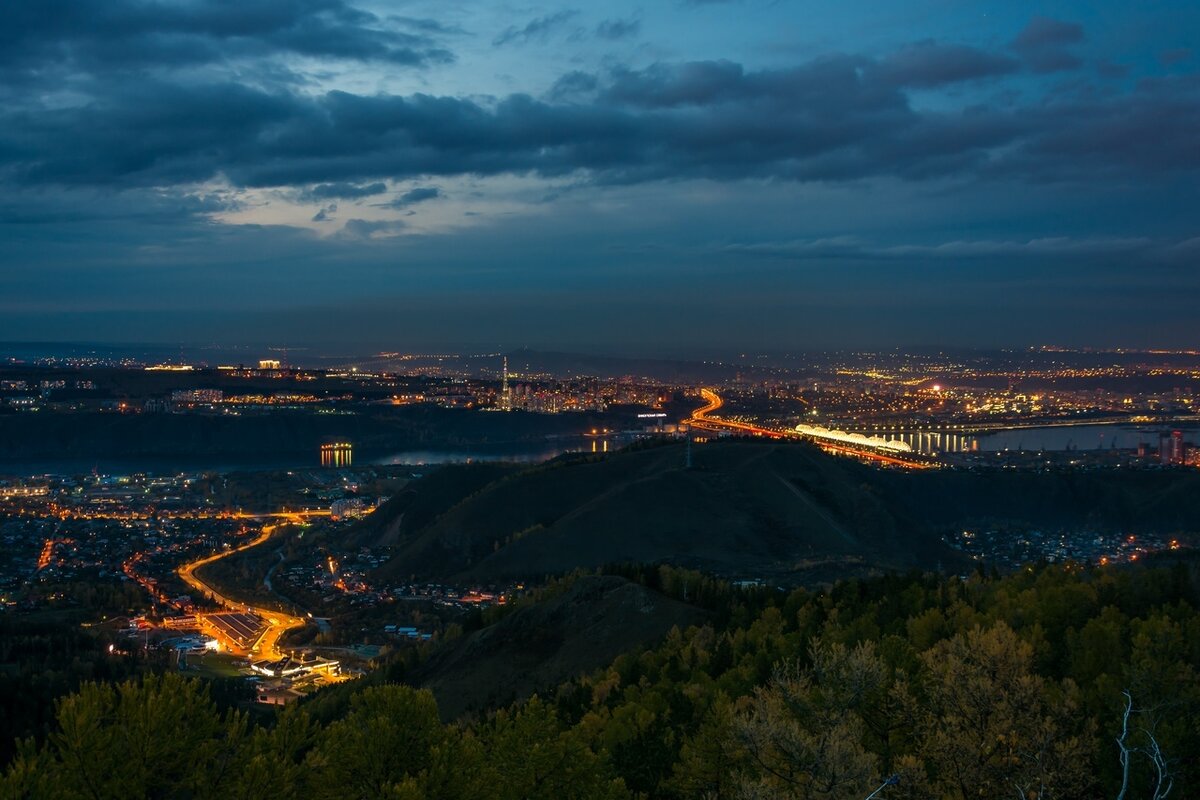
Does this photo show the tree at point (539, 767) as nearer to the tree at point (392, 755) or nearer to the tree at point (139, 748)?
the tree at point (392, 755)

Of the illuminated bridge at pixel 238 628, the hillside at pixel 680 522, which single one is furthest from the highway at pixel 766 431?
the illuminated bridge at pixel 238 628

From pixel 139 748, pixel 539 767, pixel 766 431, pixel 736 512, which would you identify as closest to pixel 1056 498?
pixel 736 512

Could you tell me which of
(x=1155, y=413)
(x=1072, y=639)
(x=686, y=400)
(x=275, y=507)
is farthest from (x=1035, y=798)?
(x=686, y=400)

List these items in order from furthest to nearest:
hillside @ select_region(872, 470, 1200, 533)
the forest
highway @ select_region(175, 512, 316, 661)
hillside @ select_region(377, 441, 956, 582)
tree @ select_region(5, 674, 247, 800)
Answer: hillside @ select_region(872, 470, 1200, 533) < hillside @ select_region(377, 441, 956, 582) < highway @ select_region(175, 512, 316, 661) < the forest < tree @ select_region(5, 674, 247, 800)

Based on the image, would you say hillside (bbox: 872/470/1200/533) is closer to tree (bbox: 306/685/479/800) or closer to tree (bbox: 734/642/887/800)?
tree (bbox: 734/642/887/800)

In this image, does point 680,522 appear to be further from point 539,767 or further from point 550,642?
point 539,767

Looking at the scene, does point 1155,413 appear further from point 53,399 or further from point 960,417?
point 53,399

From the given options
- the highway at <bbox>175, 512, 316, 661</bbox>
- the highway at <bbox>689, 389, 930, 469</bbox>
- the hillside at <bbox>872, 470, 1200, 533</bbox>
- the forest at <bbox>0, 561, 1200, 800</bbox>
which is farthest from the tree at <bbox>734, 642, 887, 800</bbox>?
the highway at <bbox>689, 389, 930, 469</bbox>
